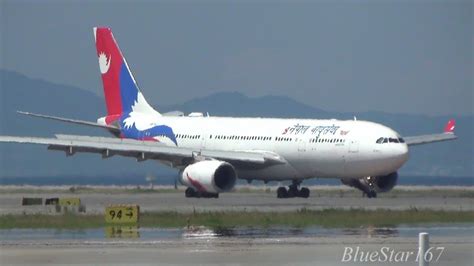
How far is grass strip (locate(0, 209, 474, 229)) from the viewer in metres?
43.5

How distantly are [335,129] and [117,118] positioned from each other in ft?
50.4

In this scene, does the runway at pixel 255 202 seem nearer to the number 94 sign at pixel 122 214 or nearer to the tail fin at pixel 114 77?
the number 94 sign at pixel 122 214

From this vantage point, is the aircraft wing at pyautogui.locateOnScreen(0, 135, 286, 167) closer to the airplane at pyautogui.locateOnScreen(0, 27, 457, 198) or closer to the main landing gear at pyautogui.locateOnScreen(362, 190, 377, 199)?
the airplane at pyautogui.locateOnScreen(0, 27, 457, 198)

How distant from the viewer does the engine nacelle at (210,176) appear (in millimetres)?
61688

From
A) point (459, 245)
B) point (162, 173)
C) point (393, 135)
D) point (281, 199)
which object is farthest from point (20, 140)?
point (162, 173)

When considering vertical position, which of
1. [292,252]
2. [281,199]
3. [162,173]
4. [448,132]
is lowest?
[292,252]

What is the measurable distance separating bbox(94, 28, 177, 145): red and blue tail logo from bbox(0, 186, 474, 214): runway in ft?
16.0

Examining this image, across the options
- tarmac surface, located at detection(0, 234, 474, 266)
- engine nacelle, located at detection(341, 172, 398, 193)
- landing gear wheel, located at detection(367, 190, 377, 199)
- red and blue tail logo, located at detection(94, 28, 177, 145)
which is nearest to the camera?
tarmac surface, located at detection(0, 234, 474, 266)

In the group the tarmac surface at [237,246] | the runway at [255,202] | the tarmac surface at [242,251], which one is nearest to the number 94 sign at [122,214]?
the tarmac surface at [237,246]

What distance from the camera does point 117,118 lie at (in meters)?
76.2

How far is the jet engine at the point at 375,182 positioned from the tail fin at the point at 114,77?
14233 mm

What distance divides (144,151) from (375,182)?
403 inches

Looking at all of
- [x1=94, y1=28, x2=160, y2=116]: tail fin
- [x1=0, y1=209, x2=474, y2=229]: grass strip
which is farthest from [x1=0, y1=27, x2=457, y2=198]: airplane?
[x1=0, y1=209, x2=474, y2=229]: grass strip

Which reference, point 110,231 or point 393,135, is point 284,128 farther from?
point 110,231
